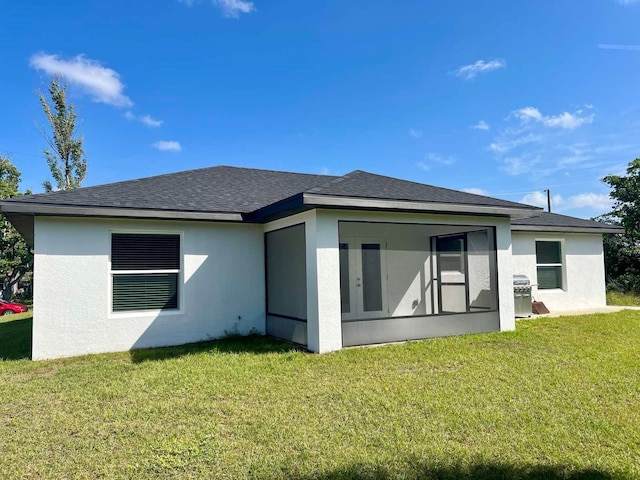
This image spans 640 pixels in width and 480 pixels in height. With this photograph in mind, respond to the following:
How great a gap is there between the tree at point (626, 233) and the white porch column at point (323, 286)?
671 inches

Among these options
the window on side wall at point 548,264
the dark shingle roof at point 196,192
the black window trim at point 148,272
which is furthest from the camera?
the window on side wall at point 548,264

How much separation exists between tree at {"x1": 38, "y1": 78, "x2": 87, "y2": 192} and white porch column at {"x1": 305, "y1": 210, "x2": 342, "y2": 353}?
78.0 feet

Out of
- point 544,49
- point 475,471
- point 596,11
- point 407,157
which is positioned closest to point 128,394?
point 475,471

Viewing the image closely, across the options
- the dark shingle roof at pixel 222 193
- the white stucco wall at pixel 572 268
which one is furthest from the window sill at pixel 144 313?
the white stucco wall at pixel 572 268

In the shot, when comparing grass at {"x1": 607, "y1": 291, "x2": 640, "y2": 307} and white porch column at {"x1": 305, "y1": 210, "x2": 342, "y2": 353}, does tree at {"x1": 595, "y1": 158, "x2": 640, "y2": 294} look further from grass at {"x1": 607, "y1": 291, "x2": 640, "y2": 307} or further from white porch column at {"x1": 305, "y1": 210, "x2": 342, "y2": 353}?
white porch column at {"x1": 305, "y1": 210, "x2": 342, "y2": 353}

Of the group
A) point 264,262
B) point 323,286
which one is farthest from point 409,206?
point 264,262

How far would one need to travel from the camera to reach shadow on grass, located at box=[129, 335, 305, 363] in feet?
23.7

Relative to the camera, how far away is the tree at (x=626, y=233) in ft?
62.0

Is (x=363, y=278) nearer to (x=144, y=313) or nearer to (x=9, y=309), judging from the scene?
(x=144, y=313)

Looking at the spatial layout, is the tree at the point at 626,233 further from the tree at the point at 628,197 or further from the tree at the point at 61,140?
the tree at the point at 61,140

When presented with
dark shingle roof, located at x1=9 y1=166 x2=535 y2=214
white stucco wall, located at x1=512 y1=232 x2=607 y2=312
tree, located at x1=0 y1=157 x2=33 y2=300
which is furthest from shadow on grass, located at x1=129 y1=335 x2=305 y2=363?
tree, located at x1=0 y1=157 x2=33 y2=300

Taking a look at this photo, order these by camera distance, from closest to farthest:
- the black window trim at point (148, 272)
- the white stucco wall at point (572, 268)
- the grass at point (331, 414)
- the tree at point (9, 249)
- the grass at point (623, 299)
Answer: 1. the grass at point (331, 414)
2. the black window trim at point (148, 272)
3. the white stucco wall at point (572, 268)
4. the grass at point (623, 299)
5. the tree at point (9, 249)

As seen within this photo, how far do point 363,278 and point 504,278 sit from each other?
3.16 m

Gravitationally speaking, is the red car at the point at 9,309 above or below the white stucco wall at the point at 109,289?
below
